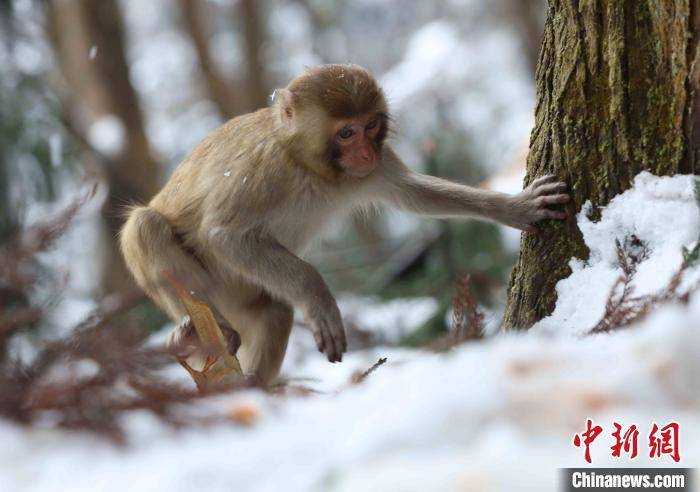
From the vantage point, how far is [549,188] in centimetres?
337

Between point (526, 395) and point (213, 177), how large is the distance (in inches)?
126

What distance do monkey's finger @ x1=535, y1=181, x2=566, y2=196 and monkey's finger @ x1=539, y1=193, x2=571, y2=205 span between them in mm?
26

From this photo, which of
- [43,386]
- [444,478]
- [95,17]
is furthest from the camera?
[95,17]

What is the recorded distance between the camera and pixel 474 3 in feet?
64.9

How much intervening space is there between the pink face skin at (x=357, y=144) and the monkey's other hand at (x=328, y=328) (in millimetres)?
737

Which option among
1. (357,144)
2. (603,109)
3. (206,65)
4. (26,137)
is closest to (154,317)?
(26,137)

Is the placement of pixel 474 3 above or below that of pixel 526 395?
above

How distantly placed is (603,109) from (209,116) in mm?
14377

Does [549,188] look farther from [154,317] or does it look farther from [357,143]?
[154,317]

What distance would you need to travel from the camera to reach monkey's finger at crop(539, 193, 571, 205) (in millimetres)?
3301

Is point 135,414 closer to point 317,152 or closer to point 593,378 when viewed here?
point 593,378

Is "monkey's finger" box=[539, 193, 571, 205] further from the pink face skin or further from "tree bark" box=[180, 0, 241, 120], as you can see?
"tree bark" box=[180, 0, 241, 120]

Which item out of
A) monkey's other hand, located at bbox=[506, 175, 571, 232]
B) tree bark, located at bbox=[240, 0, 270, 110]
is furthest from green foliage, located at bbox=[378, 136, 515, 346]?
tree bark, located at bbox=[240, 0, 270, 110]

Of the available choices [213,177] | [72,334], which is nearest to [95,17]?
[213,177]
